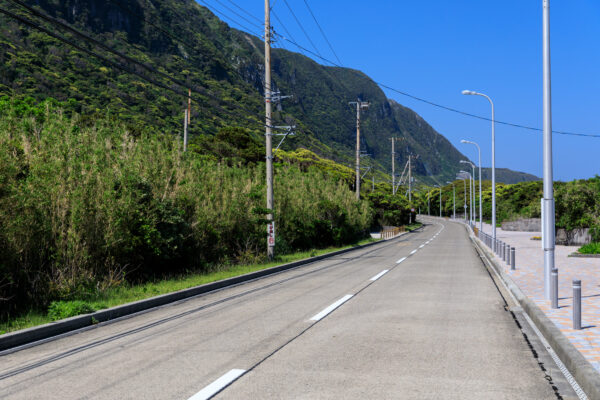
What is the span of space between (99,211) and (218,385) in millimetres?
6996

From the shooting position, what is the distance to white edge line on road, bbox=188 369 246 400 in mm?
4691

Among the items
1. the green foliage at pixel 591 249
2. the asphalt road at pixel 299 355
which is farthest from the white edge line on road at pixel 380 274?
the green foliage at pixel 591 249

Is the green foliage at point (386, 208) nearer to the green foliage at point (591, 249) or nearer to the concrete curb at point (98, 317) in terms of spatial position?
the green foliage at point (591, 249)

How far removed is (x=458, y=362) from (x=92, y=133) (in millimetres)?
10807

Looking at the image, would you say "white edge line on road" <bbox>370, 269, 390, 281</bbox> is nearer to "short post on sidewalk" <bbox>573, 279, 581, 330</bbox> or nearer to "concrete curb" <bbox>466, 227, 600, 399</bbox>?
"concrete curb" <bbox>466, 227, 600, 399</bbox>

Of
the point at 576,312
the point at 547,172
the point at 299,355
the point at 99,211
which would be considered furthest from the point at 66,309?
the point at 547,172

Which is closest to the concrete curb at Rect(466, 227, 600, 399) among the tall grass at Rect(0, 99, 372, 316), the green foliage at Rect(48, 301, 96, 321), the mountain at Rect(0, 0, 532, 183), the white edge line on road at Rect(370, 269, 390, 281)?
the white edge line on road at Rect(370, 269, 390, 281)

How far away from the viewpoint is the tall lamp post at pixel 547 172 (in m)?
10.2

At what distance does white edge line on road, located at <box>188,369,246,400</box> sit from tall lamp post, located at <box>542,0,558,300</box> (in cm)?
719

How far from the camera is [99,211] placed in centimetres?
1080

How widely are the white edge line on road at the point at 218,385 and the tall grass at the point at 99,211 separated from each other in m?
4.90

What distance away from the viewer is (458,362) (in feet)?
19.4

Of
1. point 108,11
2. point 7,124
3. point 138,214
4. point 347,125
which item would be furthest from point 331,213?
point 347,125

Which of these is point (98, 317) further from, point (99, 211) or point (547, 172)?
point (547, 172)
